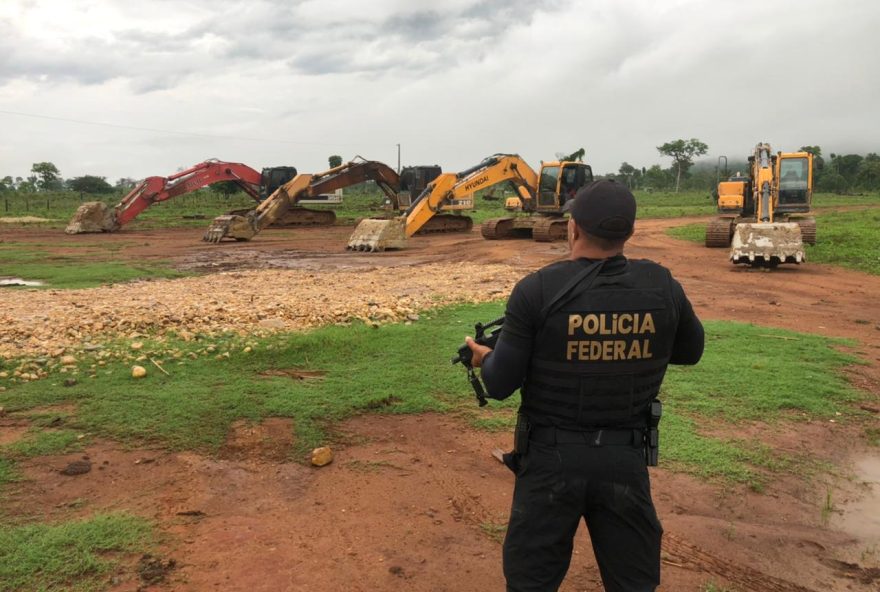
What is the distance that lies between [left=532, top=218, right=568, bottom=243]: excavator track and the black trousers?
19.0 metres

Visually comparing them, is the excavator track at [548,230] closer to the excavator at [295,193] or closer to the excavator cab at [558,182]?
the excavator cab at [558,182]

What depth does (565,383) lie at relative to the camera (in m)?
2.40

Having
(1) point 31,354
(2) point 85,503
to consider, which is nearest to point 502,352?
(2) point 85,503

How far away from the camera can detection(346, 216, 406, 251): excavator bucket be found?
64.8ft

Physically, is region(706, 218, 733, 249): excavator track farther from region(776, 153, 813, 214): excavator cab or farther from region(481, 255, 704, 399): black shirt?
region(481, 255, 704, 399): black shirt

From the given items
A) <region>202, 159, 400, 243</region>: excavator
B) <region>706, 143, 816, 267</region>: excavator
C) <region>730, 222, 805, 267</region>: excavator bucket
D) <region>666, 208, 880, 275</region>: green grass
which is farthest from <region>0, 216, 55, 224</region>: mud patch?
<region>730, 222, 805, 267</region>: excavator bucket

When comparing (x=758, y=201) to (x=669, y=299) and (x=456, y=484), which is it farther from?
(x=669, y=299)

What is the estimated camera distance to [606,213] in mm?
2383

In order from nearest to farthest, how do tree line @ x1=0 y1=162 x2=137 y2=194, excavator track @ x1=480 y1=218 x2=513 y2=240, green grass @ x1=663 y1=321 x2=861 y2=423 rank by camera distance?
green grass @ x1=663 y1=321 x2=861 y2=423 < excavator track @ x1=480 y1=218 x2=513 y2=240 < tree line @ x1=0 y1=162 x2=137 y2=194

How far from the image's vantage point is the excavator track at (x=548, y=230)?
2108 cm

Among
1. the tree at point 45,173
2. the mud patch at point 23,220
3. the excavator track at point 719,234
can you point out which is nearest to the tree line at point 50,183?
the tree at point 45,173

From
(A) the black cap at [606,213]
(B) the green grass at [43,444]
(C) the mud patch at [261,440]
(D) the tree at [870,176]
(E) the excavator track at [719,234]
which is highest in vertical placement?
(D) the tree at [870,176]

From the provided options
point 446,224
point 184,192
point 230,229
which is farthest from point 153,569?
point 184,192

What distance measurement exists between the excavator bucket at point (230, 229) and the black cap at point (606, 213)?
21.8m
